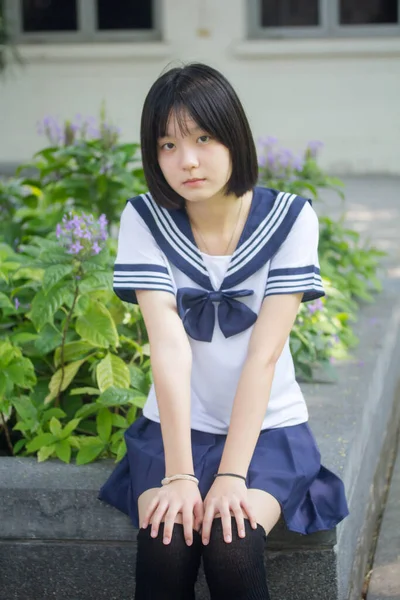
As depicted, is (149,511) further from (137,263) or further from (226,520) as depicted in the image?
(137,263)

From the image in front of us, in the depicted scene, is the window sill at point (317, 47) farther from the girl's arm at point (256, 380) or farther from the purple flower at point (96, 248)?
the girl's arm at point (256, 380)

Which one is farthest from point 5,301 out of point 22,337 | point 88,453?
point 88,453

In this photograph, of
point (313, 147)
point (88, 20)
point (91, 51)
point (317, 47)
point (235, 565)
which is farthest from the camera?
point (88, 20)

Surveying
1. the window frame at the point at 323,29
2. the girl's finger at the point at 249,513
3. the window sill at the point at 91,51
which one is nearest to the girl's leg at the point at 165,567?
the girl's finger at the point at 249,513

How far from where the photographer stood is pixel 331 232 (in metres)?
4.50

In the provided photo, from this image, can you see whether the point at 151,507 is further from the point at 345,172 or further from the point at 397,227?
the point at 345,172

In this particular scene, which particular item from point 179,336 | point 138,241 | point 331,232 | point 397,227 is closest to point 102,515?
point 179,336

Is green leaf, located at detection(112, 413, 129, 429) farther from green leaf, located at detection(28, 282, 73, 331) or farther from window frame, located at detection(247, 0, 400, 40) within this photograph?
window frame, located at detection(247, 0, 400, 40)

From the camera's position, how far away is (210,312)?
2.32m

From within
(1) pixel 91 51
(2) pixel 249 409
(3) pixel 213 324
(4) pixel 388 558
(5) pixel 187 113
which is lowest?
(4) pixel 388 558

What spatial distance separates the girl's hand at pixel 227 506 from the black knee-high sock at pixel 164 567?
0.05 m

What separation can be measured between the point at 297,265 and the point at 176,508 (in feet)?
1.94

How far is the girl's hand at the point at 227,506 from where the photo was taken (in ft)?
6.60

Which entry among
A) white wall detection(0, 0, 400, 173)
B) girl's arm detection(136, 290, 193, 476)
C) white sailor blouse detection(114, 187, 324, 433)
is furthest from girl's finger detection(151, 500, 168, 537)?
white wall detection(0, 0, 400, 173)
